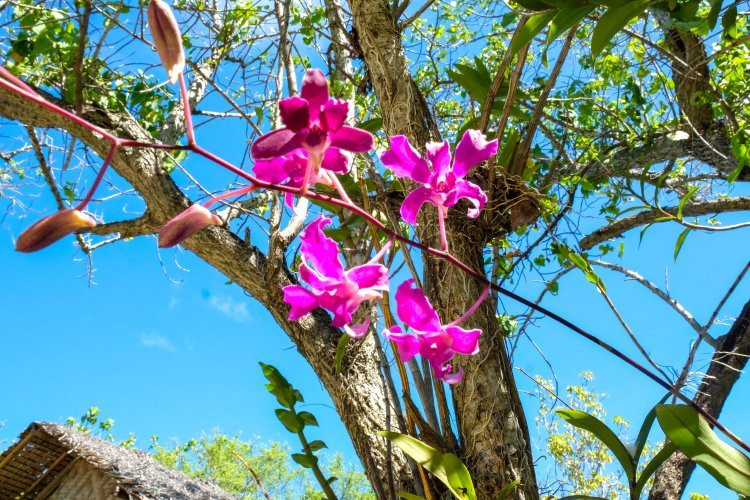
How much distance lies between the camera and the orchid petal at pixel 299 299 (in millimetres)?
565

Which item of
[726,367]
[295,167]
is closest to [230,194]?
[295,167]

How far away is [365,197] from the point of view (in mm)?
1293

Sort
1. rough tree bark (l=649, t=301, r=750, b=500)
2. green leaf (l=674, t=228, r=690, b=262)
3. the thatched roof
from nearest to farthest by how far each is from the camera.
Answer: green leaf (l=674, t=228, r=690, b=262), rough tree bark (l=649, t=301, r=750, b=500), the thatched roof

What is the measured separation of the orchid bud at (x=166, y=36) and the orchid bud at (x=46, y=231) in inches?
5.6

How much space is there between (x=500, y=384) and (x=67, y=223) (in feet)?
2.91

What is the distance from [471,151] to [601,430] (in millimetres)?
480

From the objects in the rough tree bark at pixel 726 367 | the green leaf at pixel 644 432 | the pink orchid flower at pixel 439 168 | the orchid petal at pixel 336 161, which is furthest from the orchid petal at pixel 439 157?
the rough tree bark at pixel 726 367

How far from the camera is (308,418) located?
4.42 ft

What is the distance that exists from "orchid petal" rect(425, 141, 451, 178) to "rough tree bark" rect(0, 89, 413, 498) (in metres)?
0.76

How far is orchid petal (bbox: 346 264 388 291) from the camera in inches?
21.7

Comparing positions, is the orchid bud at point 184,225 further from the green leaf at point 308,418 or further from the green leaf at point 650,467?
the green leaf at point 308,418

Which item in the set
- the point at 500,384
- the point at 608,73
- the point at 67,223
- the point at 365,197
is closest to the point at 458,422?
the point at 500,384

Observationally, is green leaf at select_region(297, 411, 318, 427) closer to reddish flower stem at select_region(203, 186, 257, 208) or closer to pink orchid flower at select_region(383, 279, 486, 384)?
pink orchid flower at select_region(383, 279, 486, 384)

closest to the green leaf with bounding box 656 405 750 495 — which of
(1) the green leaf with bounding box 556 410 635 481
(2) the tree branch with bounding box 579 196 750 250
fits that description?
(1) the green leaf with bounding box 556 410 635 481
